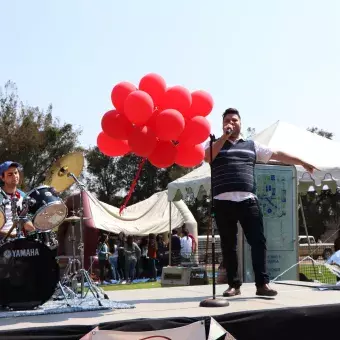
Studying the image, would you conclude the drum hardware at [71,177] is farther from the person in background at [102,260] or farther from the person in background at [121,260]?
the person in background at [121,260]

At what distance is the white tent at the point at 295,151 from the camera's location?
10.8m

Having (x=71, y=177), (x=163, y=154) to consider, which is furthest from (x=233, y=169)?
(x=71, y=177)

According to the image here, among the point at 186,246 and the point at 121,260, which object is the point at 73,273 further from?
the point at 121,260

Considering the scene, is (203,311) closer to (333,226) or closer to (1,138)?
(1,138)

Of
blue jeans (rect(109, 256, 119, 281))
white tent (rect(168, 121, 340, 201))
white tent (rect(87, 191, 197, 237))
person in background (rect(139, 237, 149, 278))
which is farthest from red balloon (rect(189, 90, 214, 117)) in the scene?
white tent (rect(87, 191, 197, 237))

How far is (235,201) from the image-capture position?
520cm

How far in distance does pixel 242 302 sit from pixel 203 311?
600 mm

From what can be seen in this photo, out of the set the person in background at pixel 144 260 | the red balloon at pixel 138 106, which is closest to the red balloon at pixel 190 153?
the red balloon at pixel 138 106

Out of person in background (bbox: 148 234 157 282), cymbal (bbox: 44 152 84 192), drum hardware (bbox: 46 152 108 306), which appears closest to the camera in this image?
drum hardware (bbox: 46 152 108 306)

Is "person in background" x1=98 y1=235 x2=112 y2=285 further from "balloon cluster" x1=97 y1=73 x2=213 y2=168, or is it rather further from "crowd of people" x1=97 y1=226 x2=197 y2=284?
"balloon cluster" x1=97 y1=73 x2=213 y2=168

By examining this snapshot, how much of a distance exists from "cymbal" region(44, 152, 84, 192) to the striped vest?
50.5 inches

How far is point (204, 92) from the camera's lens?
5.20 meters

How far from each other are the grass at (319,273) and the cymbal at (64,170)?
481 cm

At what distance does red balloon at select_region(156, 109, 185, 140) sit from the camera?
474 centimetres
